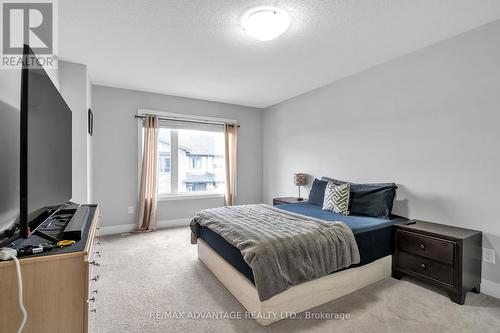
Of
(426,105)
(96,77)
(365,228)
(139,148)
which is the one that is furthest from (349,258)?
(96,77)

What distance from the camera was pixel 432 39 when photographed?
8.02 ft

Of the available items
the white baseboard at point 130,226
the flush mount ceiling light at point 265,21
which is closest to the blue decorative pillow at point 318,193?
the flush mount ceiling light at point 265,21

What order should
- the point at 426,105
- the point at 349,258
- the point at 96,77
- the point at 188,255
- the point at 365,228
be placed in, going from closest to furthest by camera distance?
the point at 349,258, the point at 365,228, the point at 426,105, the point at 188,255, the point at 96,77

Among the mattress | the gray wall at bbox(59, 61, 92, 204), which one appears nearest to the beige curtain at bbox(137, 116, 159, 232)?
the gray wall at bbox(59, 61, 92, 204)

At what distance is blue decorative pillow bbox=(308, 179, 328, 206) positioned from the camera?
11.4 feet

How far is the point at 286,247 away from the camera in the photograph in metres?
1.84

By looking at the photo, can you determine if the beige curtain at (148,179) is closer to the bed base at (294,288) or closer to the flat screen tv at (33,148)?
the bed base at (294,288)

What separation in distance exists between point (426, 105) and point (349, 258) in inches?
74.9

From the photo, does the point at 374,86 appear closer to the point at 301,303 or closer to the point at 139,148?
the point at 301,303

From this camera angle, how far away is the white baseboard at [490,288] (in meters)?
2.12

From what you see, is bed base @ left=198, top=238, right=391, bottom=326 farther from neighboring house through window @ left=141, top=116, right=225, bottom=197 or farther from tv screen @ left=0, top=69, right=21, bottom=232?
neighboring house through window @ left=141, top=116, right=225, bottom=197

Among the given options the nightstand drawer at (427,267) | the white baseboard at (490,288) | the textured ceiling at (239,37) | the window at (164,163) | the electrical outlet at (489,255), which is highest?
the textured ceiling at (239,37)

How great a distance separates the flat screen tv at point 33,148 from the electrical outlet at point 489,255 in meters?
3.40

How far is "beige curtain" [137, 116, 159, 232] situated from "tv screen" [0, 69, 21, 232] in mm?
2550
